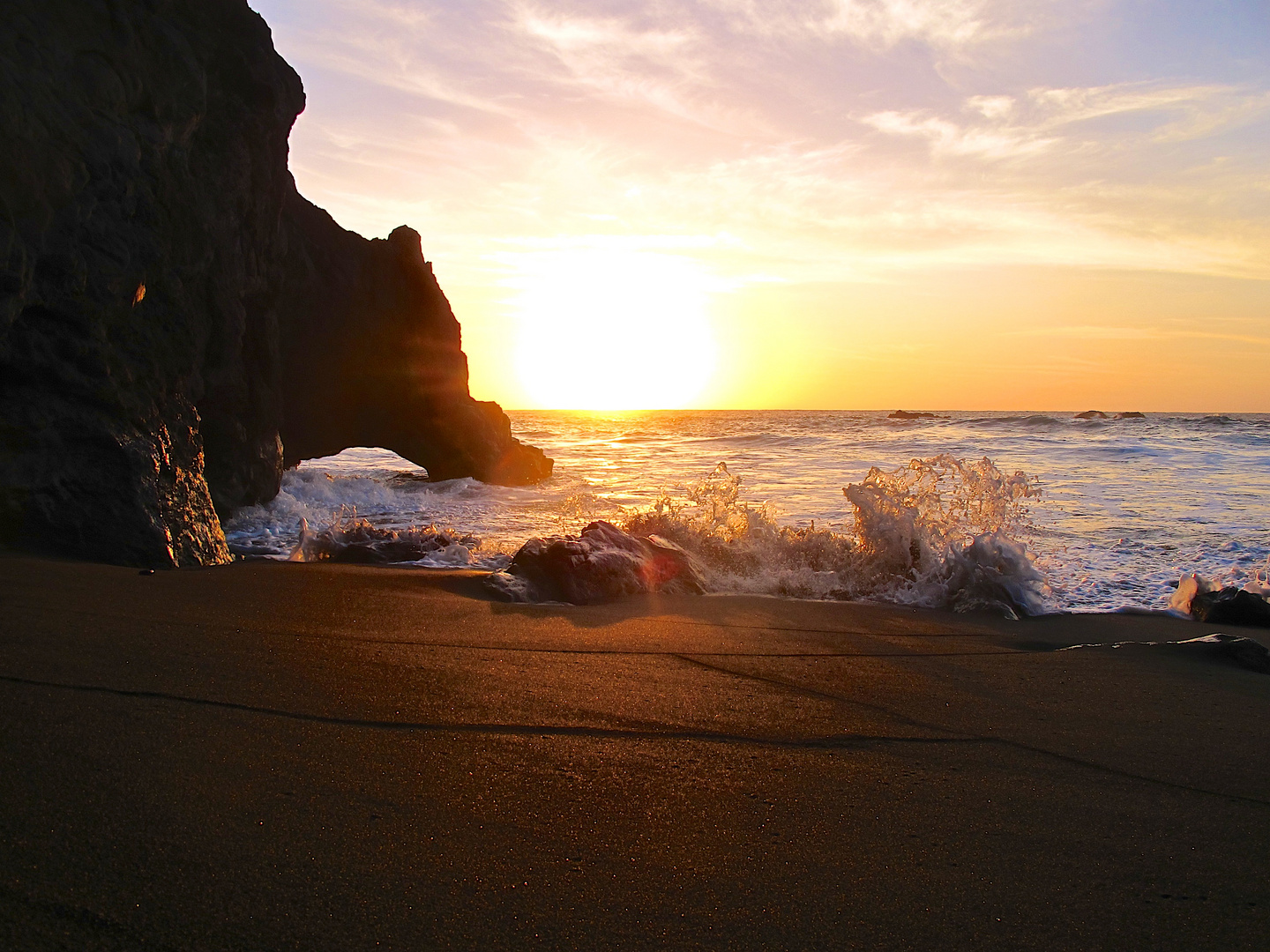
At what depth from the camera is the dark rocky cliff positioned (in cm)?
502

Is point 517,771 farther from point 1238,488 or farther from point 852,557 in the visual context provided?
point 1238,488

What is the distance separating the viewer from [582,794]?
200 centimetres

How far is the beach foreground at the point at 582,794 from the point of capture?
4.81 ft

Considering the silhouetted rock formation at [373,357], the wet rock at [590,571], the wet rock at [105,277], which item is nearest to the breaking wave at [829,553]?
the wet rock at [590,571]

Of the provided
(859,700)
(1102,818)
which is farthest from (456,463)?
(1102,818)

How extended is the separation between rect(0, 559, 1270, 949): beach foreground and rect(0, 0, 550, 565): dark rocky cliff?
1.82 metres

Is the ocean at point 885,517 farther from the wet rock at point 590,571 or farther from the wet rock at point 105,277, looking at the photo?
the wet rock at point 105,277

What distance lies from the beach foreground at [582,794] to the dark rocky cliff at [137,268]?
1.82 m

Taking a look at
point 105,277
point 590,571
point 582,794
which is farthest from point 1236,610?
point 105,277

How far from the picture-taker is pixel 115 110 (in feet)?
19.2

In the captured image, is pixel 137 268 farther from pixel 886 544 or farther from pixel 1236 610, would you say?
pixel 1236 610

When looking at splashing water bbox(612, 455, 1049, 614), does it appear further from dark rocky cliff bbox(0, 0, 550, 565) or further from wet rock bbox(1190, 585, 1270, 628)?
dark rocky cliff bbox(0, 0, 550, 565)

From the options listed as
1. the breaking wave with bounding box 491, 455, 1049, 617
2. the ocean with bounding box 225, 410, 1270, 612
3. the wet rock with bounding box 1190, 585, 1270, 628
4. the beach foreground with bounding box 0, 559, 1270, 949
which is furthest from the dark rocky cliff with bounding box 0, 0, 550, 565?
the wet rock with bounding box 1190, 585, 1270, 628

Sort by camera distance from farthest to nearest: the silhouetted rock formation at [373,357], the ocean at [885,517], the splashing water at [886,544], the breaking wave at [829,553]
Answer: the silhouetted rock formation at [373,357] → the ocean at [885,517] → the splashing water at [886,544] → the breaking wave at [829,553]
